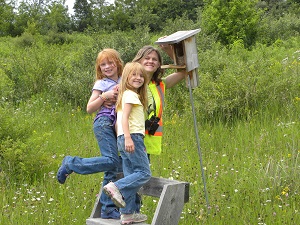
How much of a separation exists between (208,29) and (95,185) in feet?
47.4

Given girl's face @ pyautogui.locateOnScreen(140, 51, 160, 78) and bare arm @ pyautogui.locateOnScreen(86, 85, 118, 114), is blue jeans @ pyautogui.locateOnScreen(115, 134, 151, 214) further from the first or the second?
girl's face @ pyautogui.locateOnScreen(140, 51, 160, 78)

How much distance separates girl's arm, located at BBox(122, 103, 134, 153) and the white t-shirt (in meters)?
0.05

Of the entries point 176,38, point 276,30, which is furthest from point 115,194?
point 276,30

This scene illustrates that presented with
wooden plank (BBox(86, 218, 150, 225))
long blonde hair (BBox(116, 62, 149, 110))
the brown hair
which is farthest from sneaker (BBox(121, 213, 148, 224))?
the brown hair

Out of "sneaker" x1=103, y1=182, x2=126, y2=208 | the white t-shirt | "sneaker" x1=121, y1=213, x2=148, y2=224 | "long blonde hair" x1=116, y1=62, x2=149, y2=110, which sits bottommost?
"sneaker" x1=121, y1=213, x2=148, y2=224

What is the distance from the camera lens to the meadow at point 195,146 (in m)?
6.04

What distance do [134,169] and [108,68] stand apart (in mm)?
1005

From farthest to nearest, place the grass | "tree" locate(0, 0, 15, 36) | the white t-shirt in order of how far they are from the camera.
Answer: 1. "tree" locate(0, 0, 15, 36)
2. the grass
3. the white t-shirt

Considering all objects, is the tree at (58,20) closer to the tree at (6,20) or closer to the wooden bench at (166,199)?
the tree at (6,20)

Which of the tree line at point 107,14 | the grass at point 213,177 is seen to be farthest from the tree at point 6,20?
the grass at point 213,177

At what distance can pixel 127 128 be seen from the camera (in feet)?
14.8

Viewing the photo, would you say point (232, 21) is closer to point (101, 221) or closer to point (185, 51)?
point (185, 51)

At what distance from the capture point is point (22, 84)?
12805 mm

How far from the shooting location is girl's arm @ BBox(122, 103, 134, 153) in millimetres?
4453
